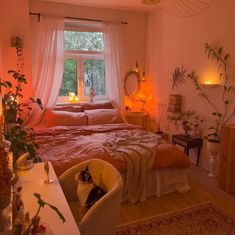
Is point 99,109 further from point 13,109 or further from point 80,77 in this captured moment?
point 13,109

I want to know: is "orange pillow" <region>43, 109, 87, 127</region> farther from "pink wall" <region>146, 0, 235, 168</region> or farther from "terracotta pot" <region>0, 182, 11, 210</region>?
"terracotta pot" <region>0, 182, 11, 210</region>

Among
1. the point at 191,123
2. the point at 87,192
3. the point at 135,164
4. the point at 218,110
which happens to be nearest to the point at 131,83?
the point at 191,123

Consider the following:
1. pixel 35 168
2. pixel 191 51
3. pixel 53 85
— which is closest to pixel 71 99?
pixel 53 85

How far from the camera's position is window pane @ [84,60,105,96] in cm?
479

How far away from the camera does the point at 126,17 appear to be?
4.77 meters

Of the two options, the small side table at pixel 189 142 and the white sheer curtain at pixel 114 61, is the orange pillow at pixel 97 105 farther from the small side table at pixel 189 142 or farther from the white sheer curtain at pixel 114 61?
the small side table at pixel 189 142

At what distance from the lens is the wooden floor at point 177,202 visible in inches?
96.3

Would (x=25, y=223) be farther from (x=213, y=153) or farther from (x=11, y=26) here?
(x=11, y=26)

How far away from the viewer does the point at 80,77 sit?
15.6 ft

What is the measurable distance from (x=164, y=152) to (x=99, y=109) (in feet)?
6.39

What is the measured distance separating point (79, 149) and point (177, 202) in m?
1.28

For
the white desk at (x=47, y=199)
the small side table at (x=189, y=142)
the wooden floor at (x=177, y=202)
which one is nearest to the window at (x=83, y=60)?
the small side table at (x=189, y=142)

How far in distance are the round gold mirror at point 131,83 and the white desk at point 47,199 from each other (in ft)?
11.0

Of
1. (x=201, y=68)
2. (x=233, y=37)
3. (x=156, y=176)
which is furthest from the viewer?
(x=201, y=68)
